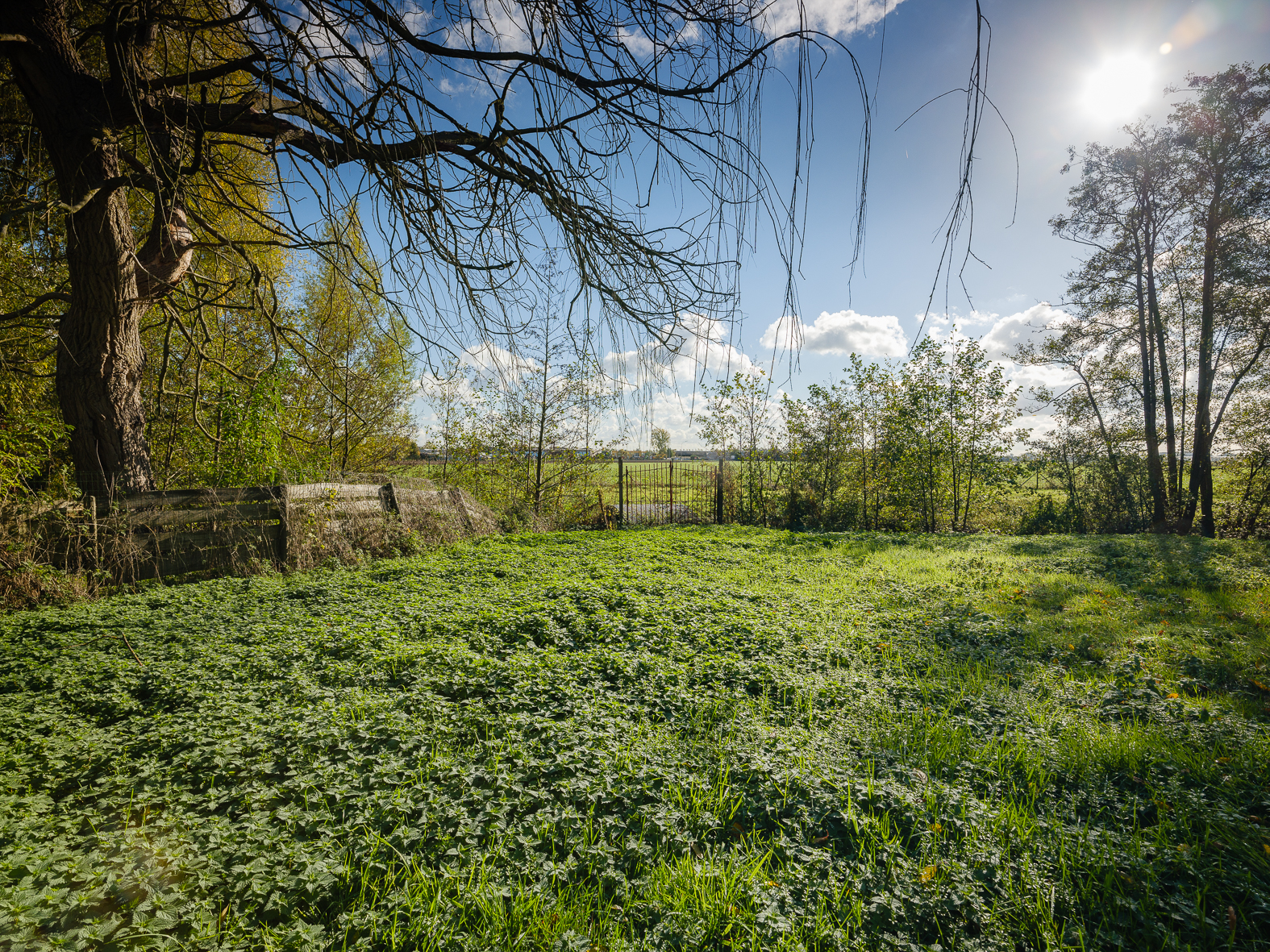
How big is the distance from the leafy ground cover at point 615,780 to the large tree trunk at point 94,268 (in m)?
1.76

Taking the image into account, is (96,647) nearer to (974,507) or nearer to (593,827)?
(593,827)

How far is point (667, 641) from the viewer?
3711 millimetres

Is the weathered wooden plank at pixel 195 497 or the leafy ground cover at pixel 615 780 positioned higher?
the weathered wooden plank at pixel 195 497

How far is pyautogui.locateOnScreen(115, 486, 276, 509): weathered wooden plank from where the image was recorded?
5.05 metres

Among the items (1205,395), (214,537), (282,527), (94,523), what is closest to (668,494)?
(282,527)

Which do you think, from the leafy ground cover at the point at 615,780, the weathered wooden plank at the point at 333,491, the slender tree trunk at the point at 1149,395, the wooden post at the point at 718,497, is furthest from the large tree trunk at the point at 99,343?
the slender tree trunk at the point at 1149,395

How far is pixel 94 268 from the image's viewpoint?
485cm

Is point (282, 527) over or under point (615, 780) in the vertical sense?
over

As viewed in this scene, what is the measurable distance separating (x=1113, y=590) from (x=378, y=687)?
7.83 m

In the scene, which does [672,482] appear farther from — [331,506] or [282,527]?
[282,527]

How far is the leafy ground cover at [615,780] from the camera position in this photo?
1.52m

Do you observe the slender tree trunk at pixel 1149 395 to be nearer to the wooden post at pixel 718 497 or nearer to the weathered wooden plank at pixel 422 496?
the wooden post at pixel 718 497

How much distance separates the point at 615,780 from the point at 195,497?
230 inches

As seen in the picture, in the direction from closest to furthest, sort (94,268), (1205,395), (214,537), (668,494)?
(94,268) → (214,537) → (1205,395) → (668,494)
